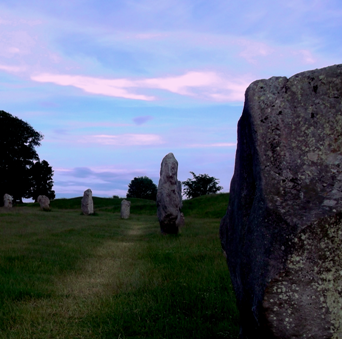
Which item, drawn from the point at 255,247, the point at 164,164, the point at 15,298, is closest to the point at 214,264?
the point at 15,298

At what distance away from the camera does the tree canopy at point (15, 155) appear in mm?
48500

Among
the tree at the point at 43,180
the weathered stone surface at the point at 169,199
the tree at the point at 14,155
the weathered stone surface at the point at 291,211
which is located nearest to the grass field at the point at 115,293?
the weathered stone surface at the point at 291,211

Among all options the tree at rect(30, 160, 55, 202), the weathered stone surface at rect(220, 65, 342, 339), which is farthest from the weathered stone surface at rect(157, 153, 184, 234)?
the tree at rect(30, 160, 55, 202)

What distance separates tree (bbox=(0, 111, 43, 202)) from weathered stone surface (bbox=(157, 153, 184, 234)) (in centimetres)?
3575

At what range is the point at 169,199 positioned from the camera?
16.9m

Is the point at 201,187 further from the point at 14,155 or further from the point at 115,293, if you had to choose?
the point at 115,293

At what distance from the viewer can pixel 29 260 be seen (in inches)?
395

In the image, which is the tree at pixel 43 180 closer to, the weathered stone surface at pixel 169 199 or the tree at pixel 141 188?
the tree at pixel 141 188

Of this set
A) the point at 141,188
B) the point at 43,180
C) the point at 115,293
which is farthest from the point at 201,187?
the point at 115,293

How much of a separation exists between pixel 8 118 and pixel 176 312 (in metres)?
49.5

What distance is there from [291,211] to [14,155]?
167ft

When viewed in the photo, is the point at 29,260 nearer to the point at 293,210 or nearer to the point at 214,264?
the point at 214,264

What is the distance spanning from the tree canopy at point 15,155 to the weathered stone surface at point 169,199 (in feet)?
117

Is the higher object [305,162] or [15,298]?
[305,162]
